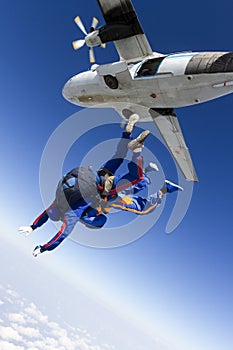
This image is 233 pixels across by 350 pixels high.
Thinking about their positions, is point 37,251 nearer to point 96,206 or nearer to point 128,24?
point 96,206

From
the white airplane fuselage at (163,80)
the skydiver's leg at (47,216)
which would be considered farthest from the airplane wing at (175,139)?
the skydiver's leg at (47,216)

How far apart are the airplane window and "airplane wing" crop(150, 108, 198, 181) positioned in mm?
2797

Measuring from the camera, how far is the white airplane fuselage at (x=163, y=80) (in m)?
11.8

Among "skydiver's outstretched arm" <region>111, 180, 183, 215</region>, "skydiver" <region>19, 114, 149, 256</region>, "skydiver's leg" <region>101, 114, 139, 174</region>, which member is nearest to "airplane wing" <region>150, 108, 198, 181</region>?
"skydiver's outstretched arm" <region>111, 180, 183, 215</region>

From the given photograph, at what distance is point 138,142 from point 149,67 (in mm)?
7311

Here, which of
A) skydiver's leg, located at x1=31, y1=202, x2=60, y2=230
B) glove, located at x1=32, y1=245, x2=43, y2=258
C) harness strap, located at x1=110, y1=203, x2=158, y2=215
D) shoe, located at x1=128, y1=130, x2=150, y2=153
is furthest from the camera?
harness strap, located at x1=110, y1=203, x2=158, y2=215

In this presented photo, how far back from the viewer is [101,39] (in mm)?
13680

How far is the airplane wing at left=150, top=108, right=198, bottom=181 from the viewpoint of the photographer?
51.6 ft

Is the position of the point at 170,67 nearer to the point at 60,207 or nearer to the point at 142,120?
the point at 142,120

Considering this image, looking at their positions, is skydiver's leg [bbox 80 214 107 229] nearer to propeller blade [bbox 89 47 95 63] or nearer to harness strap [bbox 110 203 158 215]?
harness strap [bbox 110 203 158 215]

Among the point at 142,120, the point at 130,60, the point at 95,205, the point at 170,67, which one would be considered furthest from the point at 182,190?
the point at 130,60

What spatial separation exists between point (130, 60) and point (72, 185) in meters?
10.6

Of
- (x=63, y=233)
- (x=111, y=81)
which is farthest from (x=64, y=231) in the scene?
(x=111, y=81)

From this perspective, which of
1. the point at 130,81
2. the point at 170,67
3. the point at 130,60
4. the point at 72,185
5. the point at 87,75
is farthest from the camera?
the point at 87,75
